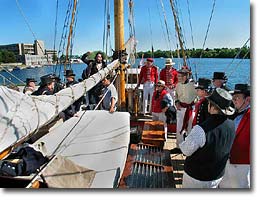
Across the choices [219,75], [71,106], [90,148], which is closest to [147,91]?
[71,106]

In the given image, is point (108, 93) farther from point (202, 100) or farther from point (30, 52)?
point (202, 100)

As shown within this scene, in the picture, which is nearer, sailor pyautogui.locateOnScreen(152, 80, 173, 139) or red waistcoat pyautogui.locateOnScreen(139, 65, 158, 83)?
sailor pyautogui.locateOnScreen(152, 80, 173, 139)

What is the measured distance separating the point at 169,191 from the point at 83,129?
2.54 feet

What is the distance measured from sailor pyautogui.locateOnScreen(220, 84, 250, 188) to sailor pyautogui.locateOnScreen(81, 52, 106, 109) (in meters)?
1.58

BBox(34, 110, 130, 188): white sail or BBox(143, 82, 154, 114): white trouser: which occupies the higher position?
BBox(143, 82, 154, 114): white trouser

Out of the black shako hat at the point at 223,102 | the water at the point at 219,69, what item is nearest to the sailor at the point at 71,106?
the water at the point at 219,69

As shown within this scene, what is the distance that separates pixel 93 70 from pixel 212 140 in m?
1.80

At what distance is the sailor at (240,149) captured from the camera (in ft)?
4.69

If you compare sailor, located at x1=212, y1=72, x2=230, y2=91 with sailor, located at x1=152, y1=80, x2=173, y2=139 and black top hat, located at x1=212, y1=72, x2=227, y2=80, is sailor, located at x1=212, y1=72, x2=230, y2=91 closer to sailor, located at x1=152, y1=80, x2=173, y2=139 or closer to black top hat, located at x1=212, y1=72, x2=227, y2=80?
black top hat, located at x1=212, y1=72, x2=227, y2=80

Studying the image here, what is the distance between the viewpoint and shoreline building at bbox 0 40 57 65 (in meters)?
1.84

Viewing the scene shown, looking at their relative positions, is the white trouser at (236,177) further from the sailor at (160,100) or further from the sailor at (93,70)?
the sailor at (93,70)

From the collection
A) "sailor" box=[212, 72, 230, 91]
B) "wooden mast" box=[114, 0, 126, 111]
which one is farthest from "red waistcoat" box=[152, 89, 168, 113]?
"sailor" box=[212, 72, 230, 91]

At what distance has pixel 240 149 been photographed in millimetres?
1445
